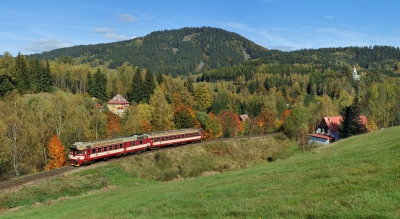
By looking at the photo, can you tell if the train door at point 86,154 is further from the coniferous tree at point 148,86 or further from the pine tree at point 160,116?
the coniferous tree at point 148,86

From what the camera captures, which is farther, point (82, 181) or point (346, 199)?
point (82, 181)

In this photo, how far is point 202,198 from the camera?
14.8 metres

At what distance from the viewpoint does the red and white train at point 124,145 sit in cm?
3669

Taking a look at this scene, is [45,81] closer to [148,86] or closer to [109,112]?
[148,86]

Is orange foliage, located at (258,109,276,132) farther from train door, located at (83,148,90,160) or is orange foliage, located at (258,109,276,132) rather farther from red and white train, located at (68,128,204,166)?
train door, located at (83,148,90,160)

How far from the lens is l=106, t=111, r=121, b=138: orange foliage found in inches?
2292

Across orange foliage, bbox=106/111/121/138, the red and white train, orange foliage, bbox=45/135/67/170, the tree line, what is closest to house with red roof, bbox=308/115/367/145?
the tree line

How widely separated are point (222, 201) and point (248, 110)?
326ft

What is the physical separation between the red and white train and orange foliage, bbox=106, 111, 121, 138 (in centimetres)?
1392

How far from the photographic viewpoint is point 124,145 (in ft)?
140

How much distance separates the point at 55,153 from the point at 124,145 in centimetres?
1282

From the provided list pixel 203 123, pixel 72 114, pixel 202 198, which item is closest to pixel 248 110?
pixel 203 123

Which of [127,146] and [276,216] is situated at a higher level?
[276,216]

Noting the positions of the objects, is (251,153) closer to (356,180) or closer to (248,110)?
(356,180)
